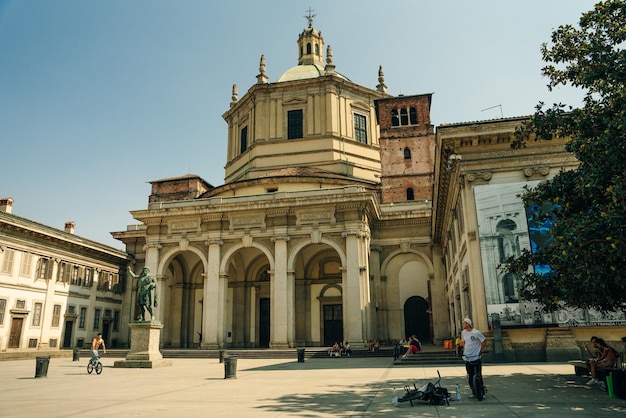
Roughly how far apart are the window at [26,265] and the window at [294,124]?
22.2m

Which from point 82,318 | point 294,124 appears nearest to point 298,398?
point 82,318

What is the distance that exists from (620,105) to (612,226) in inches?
108

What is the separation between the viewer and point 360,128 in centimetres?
4369

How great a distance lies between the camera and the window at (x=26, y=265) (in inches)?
1263

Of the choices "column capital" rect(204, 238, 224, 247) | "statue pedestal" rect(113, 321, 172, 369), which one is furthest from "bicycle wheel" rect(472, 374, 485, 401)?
"column capital" rect(204, 238, 224, 247)

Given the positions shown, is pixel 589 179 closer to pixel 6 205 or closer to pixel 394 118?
pixel 394 118

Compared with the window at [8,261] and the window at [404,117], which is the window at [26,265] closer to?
the window at [8,261]

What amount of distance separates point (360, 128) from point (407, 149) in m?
6.29

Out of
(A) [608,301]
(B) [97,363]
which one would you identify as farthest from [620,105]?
(B) [97,363]

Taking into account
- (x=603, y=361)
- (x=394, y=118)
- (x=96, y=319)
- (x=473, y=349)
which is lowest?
(x=603, y=361)

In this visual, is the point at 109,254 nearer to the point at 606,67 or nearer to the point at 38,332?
the point at 38,332

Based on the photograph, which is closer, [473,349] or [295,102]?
[473,349]

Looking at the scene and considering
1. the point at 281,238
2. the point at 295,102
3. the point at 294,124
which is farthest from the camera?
the point at 295,102

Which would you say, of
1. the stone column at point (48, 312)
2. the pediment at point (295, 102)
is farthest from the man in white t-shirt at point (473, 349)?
the pediment at point (295, 102)
